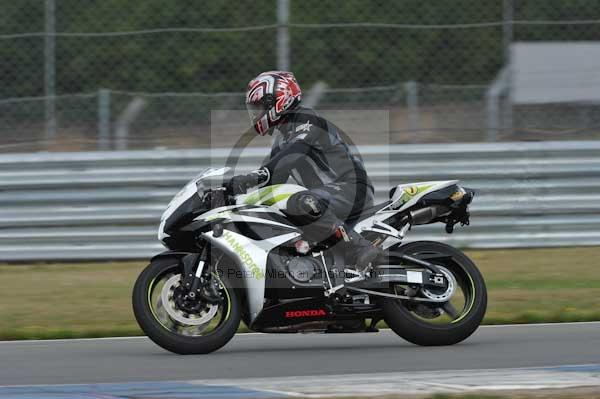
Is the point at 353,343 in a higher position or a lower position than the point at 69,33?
lower

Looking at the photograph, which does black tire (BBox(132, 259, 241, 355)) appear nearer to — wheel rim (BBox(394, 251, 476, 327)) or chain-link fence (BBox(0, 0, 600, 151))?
wheel rim (BBox(394, 251, 476, 327))

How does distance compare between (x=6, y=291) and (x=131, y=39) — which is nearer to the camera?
(x=6, y=291)

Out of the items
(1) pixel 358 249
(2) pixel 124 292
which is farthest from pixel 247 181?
(2) pixel 124 292

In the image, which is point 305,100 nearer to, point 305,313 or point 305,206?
point 305,206

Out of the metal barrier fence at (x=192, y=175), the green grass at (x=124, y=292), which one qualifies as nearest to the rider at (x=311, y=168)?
the green grass at (x=124, y=292)

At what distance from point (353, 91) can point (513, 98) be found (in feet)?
5.17

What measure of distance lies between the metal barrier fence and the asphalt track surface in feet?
11.4

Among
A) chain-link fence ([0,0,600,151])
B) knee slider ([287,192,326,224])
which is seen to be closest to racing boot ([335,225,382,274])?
knee slider ([287,192,326,224])

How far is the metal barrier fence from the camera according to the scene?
11188 millimetres

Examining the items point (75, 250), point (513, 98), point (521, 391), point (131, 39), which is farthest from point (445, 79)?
point (521, 391)

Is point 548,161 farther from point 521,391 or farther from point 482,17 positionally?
point 521,391

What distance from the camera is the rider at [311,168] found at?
7066mm

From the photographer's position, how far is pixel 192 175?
37.1 feet

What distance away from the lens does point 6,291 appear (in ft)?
32.9
